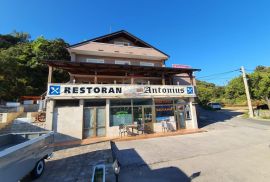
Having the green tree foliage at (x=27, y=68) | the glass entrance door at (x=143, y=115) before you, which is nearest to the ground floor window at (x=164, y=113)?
the glass entrance door at (x=143, y=115)

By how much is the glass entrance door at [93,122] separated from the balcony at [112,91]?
1230 millimetres

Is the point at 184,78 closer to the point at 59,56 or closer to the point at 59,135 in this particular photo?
the point at 59,135

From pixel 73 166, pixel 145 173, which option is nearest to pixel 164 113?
pixel 145 173

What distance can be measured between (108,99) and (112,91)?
75 cm

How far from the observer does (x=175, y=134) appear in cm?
1298

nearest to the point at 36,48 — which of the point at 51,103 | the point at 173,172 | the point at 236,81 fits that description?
the point at 51,103

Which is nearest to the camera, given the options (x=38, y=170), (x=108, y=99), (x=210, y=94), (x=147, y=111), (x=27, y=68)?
(x=38, y=170)

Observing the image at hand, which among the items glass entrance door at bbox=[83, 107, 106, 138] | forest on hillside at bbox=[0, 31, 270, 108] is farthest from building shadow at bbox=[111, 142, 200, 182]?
forest on hillside at bbox=[0, 31, 270, 108]

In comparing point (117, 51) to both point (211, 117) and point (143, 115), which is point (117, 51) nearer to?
point (143, 115)

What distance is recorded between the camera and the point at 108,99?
12562mm

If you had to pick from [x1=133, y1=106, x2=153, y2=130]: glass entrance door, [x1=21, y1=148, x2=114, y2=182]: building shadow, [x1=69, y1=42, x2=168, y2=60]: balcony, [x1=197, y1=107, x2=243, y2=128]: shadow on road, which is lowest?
[x1=21, y1=148, x2=114, y2=182]: building shadow

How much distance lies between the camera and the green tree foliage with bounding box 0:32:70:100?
21.9 m

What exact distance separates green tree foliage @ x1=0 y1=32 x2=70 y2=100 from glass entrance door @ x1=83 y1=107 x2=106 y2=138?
1715cm

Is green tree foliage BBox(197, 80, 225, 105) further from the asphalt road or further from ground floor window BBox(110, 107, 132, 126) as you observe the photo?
the asphalt road
